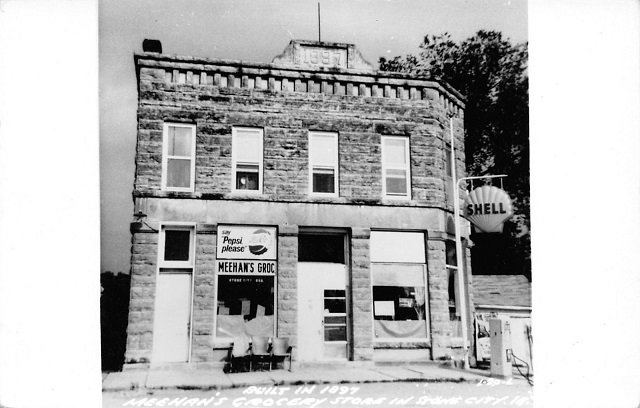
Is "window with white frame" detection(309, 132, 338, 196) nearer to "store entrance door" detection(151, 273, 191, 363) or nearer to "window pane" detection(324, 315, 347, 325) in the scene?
"window pane" detection(324, 315, 347, 325)

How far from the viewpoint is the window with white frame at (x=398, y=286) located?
546 cm

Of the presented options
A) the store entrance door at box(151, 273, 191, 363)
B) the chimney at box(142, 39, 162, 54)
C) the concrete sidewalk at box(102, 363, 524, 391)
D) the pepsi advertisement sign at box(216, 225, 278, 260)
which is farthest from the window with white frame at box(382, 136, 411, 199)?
the chimney at box(142, 39, 162, 54)

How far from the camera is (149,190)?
5.23 meters

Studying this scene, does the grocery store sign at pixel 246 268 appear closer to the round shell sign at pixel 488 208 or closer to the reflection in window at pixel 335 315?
the reflection in window at pixel 335 315

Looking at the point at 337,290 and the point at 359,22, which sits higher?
the point at 359,22

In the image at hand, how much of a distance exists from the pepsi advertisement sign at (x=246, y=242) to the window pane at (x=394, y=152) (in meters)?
1.35

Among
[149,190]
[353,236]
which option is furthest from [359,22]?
[149,190]

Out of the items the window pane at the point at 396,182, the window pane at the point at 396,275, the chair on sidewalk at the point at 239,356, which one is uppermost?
the window pane at the point at 396,182

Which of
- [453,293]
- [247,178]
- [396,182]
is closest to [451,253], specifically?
[453,293]

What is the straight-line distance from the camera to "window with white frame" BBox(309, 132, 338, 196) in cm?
557

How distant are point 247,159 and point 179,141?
662 millimetres

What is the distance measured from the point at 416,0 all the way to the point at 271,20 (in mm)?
1362

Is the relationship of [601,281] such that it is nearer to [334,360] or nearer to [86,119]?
[334,360]

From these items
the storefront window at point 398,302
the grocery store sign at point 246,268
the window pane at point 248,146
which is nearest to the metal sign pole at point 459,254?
the storefront window at point 398,302
